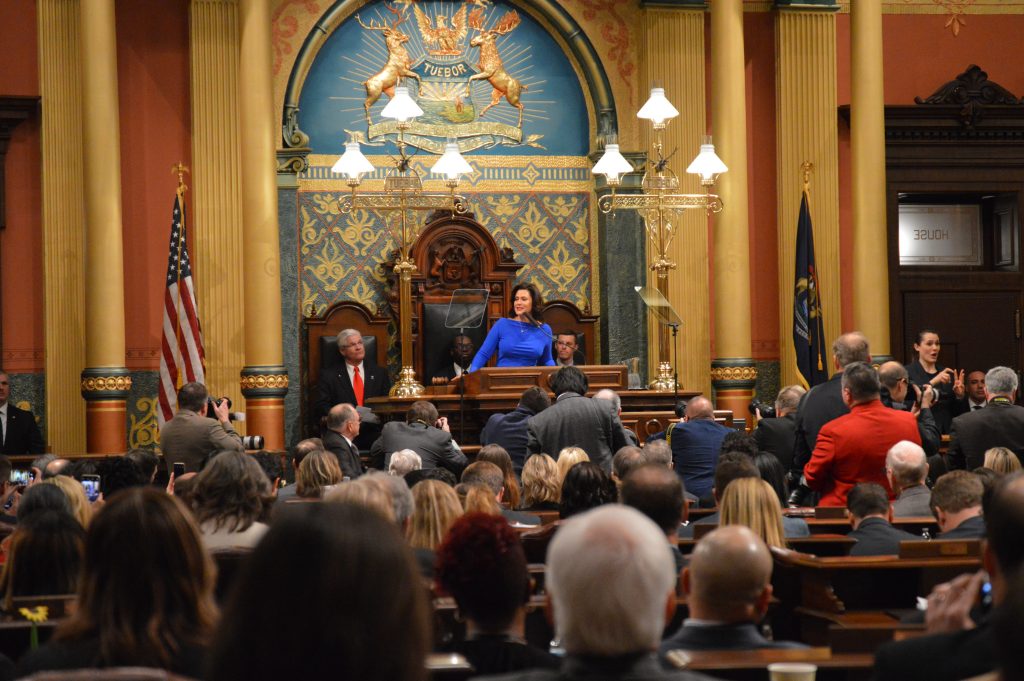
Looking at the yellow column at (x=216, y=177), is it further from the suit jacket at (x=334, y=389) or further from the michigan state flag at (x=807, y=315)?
the michigan state flag at (x=807, y=315)

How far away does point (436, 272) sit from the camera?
42.7ft

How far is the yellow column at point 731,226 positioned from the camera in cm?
1244

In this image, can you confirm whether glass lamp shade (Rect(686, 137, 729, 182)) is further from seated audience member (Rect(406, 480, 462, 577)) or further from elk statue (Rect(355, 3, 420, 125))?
seated audience member (Rect(406, 480, 462, 577))

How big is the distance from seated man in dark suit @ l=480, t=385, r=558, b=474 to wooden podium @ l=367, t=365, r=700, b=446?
136 cm

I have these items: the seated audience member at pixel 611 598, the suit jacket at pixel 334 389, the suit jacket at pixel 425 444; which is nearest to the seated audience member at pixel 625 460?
the suit jacket at pixel 425 444

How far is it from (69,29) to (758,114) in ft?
22.1

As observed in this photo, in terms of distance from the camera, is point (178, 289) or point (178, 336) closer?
point (178, 336)

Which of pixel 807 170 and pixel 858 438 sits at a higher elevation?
pixel 807 170

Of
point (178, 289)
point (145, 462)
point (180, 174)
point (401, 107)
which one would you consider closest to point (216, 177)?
point (180, 174)

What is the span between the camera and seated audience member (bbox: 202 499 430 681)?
5.87ft

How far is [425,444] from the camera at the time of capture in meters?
8.42

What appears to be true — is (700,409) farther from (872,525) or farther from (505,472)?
(872,525)

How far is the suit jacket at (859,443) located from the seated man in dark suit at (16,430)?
7.06 meters

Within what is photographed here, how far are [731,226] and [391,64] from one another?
3.73 m
